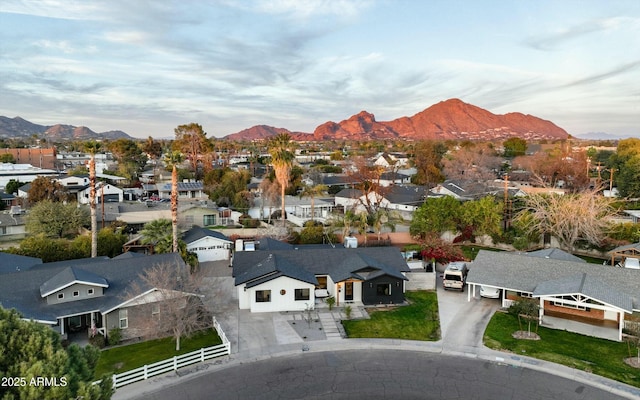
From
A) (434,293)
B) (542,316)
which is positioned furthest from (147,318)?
(542,316)

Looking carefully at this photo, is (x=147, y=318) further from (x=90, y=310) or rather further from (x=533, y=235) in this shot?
(x=533, y=235)

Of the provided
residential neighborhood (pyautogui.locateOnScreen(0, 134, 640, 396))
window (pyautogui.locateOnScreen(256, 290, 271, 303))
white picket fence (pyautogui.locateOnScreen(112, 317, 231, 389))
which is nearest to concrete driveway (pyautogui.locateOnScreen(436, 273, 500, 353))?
residential neighborhood (pyautogui.locateOnScreen(0, 134, 640, 396))

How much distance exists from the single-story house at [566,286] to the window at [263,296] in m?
13.3

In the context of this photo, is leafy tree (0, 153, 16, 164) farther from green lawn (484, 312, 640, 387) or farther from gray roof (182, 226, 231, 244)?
green lawn (484, 312, 640, 387)

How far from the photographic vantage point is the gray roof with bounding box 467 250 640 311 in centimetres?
2517

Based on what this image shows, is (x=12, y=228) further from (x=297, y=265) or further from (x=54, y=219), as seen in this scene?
(x=297, y=265)

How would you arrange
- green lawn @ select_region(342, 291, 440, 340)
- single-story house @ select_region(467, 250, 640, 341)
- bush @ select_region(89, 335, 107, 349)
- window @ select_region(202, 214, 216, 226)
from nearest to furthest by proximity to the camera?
bush @ select_region(89, 335, 107, 349) → green lawn @ select_region(342, 291, 440, 340) → single-story house @ select_region(467, 250, 640, 341) → window @ select_region(202, 214, 216, 226)

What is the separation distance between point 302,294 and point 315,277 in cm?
193

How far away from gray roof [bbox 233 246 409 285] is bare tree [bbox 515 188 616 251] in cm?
1904

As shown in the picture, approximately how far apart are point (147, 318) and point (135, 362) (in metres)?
3.14

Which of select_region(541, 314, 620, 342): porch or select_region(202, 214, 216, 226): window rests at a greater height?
select_region(202, 214, 216, 226): window

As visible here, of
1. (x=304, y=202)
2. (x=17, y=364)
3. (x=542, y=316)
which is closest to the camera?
(x=17, y=364)

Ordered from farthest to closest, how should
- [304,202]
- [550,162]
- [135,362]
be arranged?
[550,162], [304,202], [135,362]

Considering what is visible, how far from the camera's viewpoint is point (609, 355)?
21.6 m
